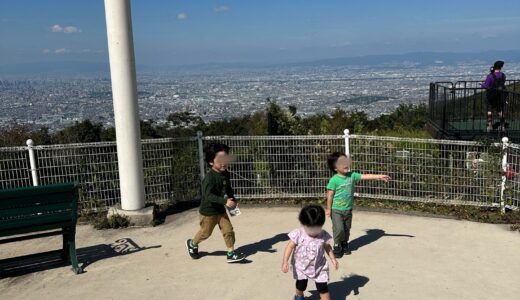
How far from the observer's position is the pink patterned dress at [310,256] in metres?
4.10

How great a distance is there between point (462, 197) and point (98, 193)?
580 cm

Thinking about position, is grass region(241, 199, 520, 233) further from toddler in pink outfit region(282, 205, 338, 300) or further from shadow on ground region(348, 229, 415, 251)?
toddler in pink outfit region(282, 205, 338, 300)

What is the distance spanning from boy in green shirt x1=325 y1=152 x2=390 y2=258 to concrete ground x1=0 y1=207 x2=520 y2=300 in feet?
1.07

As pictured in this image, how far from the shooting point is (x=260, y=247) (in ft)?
20.1

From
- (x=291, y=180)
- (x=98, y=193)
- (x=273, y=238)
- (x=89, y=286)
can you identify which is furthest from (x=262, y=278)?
(x=98, y=193)

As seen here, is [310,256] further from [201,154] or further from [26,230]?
[201,154]

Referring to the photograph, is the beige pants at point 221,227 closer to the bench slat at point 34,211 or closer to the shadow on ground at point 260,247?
the shadow on ground at point 260,247

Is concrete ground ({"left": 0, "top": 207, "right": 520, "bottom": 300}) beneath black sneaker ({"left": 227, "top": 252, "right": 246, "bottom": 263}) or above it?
beneath

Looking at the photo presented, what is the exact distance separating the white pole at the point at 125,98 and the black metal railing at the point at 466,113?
648 cm

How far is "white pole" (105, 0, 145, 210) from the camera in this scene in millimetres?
6520

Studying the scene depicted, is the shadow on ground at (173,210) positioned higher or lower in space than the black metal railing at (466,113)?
lower

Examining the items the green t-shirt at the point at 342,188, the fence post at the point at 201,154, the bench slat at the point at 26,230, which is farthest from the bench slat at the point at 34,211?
the fence post at the point at 201,154

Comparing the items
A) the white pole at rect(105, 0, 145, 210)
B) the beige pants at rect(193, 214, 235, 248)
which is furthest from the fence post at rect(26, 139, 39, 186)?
the beige pants at rect(193, 214, 235, 248)

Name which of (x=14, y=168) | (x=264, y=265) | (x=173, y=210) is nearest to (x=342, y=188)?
(x=264, y=265)
